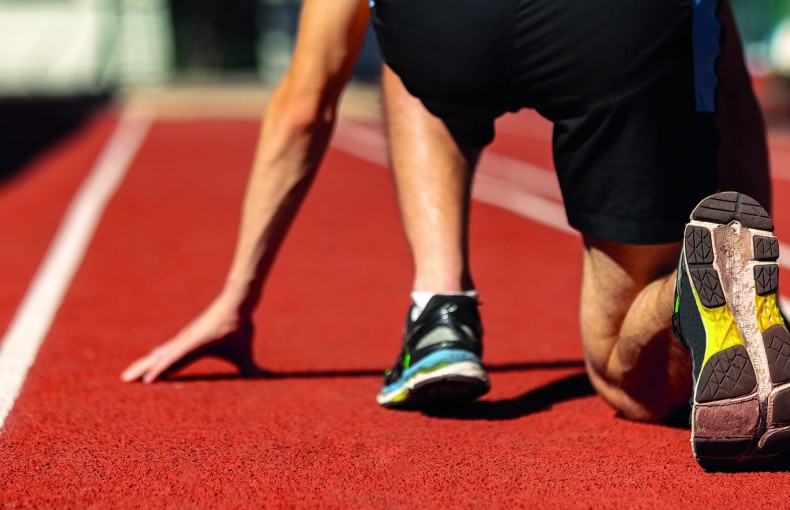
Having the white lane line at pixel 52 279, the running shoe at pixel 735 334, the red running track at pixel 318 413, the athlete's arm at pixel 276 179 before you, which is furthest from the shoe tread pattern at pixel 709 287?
the white lane line at pixel 52 279

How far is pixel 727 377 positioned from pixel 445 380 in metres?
0.73

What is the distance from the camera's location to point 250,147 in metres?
15.0

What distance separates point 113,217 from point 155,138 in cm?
825

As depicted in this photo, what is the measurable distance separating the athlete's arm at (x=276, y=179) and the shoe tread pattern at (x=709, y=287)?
122 centimetres

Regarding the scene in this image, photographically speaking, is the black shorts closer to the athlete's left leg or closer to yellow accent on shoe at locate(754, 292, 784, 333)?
the athlete's left leg

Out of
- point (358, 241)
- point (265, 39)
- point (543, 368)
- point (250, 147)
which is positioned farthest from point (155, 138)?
point (265, 39)

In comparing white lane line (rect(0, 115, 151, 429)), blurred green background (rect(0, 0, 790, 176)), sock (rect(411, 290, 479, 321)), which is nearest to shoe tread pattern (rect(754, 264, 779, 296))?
sock (rect(411, 290, 479, 321))

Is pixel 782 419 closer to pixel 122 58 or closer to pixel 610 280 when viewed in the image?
pixel 610 280

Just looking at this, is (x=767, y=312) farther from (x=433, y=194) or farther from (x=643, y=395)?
(x=433, y=194)

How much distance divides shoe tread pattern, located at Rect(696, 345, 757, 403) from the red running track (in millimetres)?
204

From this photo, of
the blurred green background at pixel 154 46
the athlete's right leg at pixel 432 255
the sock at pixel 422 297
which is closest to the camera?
the athlete's right leg at pixel 432 255

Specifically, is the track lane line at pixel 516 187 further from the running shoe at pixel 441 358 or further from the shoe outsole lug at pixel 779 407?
the shoe outsole lug at pixel 779 407

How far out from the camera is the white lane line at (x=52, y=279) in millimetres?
3682

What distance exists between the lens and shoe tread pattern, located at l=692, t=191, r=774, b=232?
7.95ft
